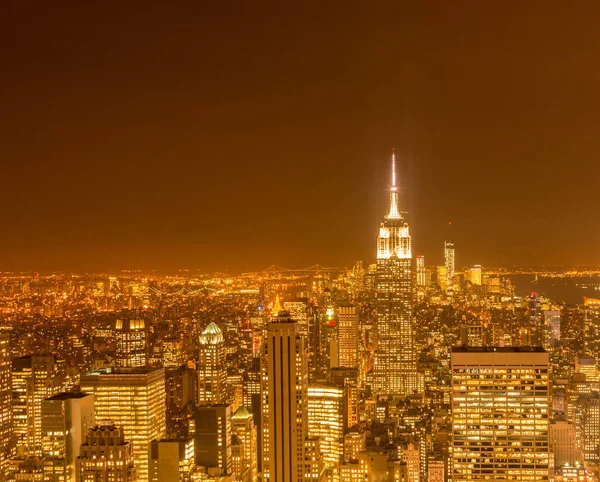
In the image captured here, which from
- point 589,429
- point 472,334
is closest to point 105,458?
point 472,334

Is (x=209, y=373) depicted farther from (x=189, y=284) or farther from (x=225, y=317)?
(x=189, y=284)

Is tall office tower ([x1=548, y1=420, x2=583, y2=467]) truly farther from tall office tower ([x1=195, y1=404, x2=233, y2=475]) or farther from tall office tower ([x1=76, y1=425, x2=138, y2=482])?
tall office tower ([x1=76, y1=425, x2=138, y2=482])

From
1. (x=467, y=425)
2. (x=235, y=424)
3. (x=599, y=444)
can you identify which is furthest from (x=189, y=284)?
(x=599, y=444)

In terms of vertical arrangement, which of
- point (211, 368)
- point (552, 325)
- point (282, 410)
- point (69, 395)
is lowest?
point (282, 410)

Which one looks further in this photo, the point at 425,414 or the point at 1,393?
the point at 425,414

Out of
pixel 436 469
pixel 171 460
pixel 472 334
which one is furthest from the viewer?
pixel 472 334

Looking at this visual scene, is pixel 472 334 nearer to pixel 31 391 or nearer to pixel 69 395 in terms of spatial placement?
pixel 69 395

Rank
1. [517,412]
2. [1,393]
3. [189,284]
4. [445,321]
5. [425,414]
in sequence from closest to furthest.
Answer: [517,412] < [189,284] < [1,393] < [425,414] < [445,321]

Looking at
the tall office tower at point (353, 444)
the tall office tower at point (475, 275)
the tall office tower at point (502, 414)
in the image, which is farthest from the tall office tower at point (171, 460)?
the tall office tower at point (475, 275)
